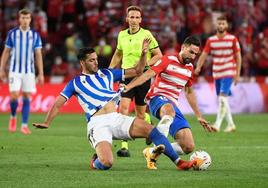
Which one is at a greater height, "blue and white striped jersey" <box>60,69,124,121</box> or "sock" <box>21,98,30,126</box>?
"blue and white striped jersey" <box>60,69,124,121</box>

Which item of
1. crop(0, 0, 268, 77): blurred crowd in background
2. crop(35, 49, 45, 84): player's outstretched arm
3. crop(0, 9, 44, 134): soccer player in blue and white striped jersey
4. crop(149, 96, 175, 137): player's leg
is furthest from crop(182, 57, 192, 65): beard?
crop(0, 0, 268, 77): blurred crowd in background

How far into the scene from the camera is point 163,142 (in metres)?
10.8

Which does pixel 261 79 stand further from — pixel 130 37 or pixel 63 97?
pixel 63 97

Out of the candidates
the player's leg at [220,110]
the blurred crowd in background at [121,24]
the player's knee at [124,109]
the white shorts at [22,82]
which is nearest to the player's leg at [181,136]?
the player's knee at [124,109]

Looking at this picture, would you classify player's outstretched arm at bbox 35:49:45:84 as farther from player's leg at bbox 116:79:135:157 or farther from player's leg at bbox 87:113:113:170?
player's leg at bbox 87:113:113:170

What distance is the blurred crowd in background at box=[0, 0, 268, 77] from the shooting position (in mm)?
27906

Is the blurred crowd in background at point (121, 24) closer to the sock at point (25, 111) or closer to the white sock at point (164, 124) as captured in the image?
the sock at point (25, 111)

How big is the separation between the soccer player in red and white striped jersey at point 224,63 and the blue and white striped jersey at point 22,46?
3727 millimetres

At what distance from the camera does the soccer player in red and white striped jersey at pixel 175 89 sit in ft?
38.5

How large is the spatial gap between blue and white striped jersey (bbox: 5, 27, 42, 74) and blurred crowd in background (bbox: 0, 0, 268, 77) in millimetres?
8556

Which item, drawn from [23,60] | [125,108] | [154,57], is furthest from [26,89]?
[154,57]

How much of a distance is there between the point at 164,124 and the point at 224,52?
27.0ft

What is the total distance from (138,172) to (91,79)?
5.06 feet

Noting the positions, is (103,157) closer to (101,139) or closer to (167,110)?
(101,139)
